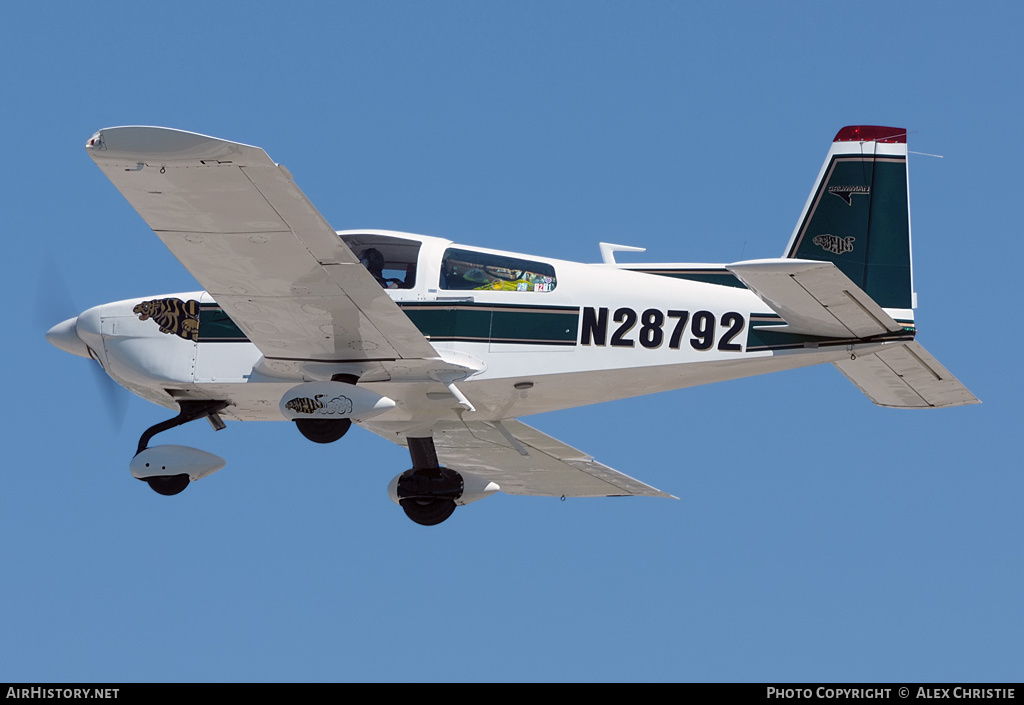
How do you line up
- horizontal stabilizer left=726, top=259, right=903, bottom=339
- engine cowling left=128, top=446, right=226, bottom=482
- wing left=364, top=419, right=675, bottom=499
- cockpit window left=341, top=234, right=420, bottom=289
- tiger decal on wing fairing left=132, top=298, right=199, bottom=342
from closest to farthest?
horizontal stabilizer left=726, top=259, right=903, bottom=339 → cockpit window left=341, top=234, right=420, bottom=289 → engine cowling left=128, top=446, right=226, bottom=482 → tiger decal on wing fairing left=132, top=298, right=199, bottom=342 → wing left=364, top=419, right=675, bottom=499

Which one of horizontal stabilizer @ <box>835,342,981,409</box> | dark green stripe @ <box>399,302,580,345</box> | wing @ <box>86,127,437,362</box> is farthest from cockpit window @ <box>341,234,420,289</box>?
horizontal stabilizer @ <box>835,342,981,409</box>

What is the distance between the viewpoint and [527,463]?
53.5 ft

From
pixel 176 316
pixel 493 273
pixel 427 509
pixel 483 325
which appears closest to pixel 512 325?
pixel 483 325

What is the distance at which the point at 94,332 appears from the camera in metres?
13.7

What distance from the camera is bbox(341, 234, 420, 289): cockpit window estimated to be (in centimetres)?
1299

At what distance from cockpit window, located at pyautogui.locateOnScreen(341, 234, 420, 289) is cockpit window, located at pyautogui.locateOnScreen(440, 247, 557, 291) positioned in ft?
1.18

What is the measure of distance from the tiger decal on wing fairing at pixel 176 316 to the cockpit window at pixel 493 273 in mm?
2434

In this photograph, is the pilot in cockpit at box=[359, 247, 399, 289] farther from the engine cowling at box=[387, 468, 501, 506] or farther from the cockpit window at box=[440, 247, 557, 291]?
the engine cowling at box=[387, 468, 501, 506]

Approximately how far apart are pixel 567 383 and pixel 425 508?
2.46m

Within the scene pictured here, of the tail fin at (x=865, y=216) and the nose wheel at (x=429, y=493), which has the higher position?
the tail fin at (x=865, y=216)

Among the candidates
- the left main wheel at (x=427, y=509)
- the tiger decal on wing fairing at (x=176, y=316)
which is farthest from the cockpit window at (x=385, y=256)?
the left main wheel at (x=427, y=509)

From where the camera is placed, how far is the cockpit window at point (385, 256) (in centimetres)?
1299

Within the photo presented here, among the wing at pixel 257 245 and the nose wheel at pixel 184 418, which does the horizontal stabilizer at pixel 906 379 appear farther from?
the nose wheel at pixel 184 418

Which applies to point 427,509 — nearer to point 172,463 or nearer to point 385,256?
point 172,463
